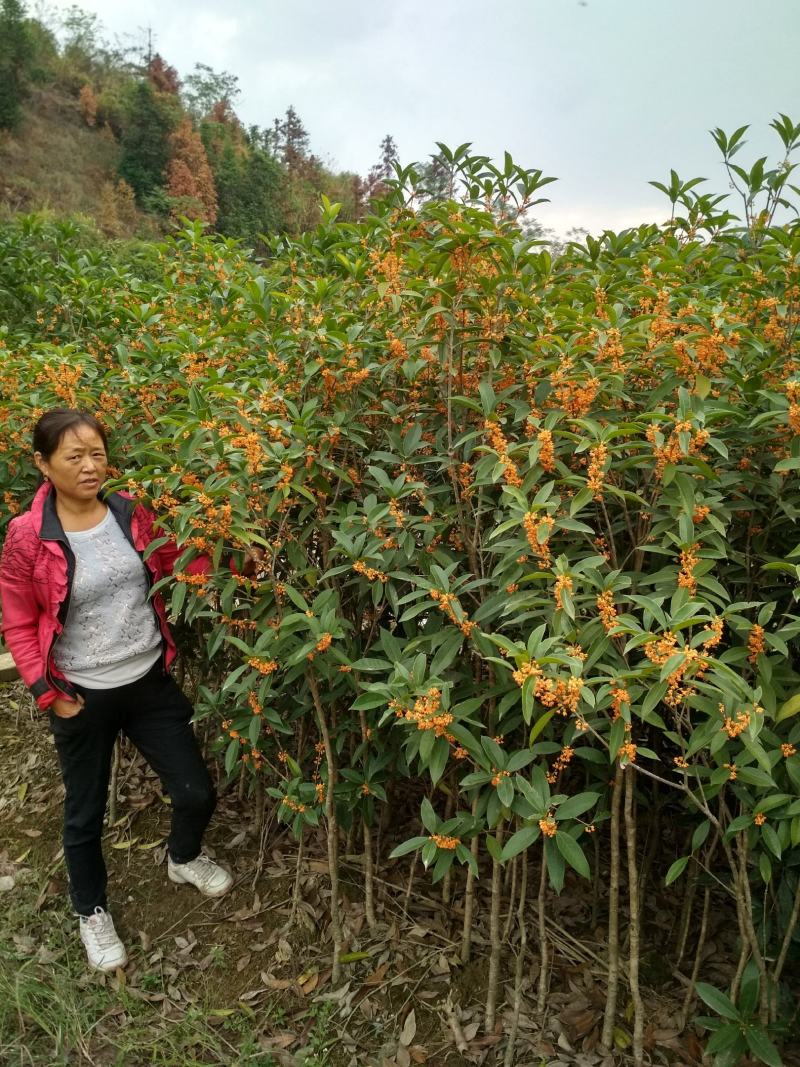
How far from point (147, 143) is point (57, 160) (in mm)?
2885

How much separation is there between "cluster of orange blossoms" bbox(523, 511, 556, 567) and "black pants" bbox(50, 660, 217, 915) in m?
1.41

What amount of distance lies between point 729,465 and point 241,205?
25.5 m

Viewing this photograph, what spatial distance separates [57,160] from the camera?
76.6 feet

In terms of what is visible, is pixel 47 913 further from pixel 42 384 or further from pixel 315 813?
pixel 42 384

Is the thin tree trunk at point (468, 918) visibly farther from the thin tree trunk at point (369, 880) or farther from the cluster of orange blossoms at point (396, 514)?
the cluster of orange blossoms at point (396, 514)

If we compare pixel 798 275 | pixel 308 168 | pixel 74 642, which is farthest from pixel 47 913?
pixel 308 168

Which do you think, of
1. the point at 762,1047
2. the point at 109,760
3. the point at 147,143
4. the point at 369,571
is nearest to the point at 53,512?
the point at 109,760

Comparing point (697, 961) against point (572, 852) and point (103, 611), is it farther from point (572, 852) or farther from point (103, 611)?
point (103, 611)

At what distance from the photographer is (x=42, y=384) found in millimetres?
2637

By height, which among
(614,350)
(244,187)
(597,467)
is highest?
(244,187)

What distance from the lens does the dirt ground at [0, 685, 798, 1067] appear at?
195 centimetres

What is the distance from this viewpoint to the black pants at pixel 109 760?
2.25 meters

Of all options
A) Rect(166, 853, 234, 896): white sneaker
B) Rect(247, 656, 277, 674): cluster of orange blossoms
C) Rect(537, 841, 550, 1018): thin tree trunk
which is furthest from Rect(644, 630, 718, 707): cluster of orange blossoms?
Rect(166, 853, 234, 896): white sneaker

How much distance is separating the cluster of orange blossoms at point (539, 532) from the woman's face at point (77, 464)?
1.32 m
